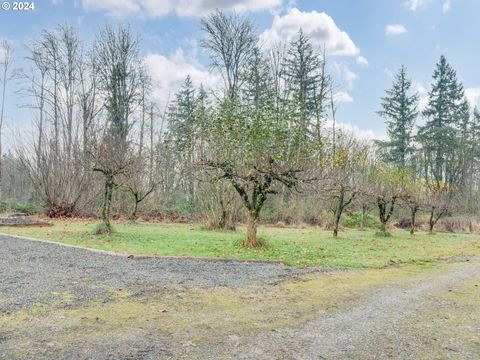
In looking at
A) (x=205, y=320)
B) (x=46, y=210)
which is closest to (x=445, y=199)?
(x=205, y=320)

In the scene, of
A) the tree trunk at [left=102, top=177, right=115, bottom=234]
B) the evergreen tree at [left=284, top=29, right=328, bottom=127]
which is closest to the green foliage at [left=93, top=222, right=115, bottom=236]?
the tree trunk at [left=102, top=177, right=115, bottom=234]

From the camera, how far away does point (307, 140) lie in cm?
1129

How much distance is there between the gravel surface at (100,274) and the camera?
229 inches

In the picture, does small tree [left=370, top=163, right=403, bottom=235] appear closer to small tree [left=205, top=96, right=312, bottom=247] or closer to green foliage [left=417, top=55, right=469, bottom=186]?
small tree [left=205, top=96, right=312, bottom=247]

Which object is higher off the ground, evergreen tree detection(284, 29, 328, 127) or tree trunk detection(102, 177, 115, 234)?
evergreen tree detection(284, 29, 328, 127)

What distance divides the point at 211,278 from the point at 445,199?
17.6 m

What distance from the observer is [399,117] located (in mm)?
36906

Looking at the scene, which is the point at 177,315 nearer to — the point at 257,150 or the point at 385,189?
the point at 257,150

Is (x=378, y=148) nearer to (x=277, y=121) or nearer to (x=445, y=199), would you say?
(x=445, y=199)

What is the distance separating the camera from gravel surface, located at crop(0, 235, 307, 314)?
19.1 feet

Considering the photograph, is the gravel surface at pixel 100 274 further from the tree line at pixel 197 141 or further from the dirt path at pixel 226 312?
the tree line at pixel 197 141

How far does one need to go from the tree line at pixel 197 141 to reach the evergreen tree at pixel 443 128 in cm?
11

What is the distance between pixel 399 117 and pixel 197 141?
94.5ft

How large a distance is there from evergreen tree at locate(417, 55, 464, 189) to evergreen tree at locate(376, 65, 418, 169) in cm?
110
